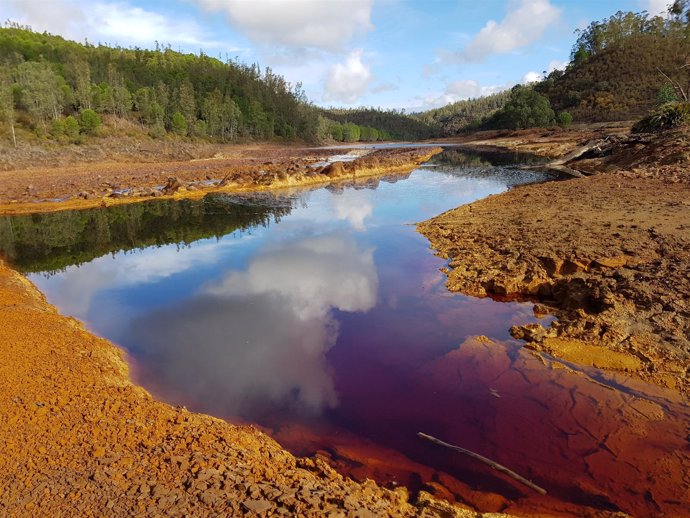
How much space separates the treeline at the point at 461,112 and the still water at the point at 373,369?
13815 cm

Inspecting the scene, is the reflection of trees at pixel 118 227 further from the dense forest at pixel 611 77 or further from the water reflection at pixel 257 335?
the dense forest at pixel 611 77

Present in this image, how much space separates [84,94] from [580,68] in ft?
319

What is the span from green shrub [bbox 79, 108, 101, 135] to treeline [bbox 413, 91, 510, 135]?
362ft

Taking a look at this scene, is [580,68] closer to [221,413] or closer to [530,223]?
[530,223]

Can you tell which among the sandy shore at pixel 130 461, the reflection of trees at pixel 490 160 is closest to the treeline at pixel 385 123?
the reflection of trees at pixel 490 160

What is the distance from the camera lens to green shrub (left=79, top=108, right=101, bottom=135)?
53.9 meters

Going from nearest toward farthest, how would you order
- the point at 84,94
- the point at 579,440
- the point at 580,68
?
Result: 1. the point at 579,440
2. the point at 84,94
3. the point at 580,68

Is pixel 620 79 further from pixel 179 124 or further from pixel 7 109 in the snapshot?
pixel 7 109

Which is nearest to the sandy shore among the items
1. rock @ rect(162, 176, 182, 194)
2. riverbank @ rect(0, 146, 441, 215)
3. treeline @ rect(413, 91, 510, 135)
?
riverbank @ rect(0, 146, 441, 215)

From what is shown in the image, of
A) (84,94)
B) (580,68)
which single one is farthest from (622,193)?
(580,68)

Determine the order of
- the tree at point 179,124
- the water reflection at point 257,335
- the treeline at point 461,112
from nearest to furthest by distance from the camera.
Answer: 1. the water reflection at point 257,335
2. the tree at point 179,124
3. the treeline at point 461,112

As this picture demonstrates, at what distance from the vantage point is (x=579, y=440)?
17.4 feet

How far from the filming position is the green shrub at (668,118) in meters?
28.4

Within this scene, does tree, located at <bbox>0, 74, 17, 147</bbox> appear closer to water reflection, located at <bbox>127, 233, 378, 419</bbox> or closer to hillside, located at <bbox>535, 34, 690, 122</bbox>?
water reflection, located at <bbox>127, 233, 378, 419</bbox>
